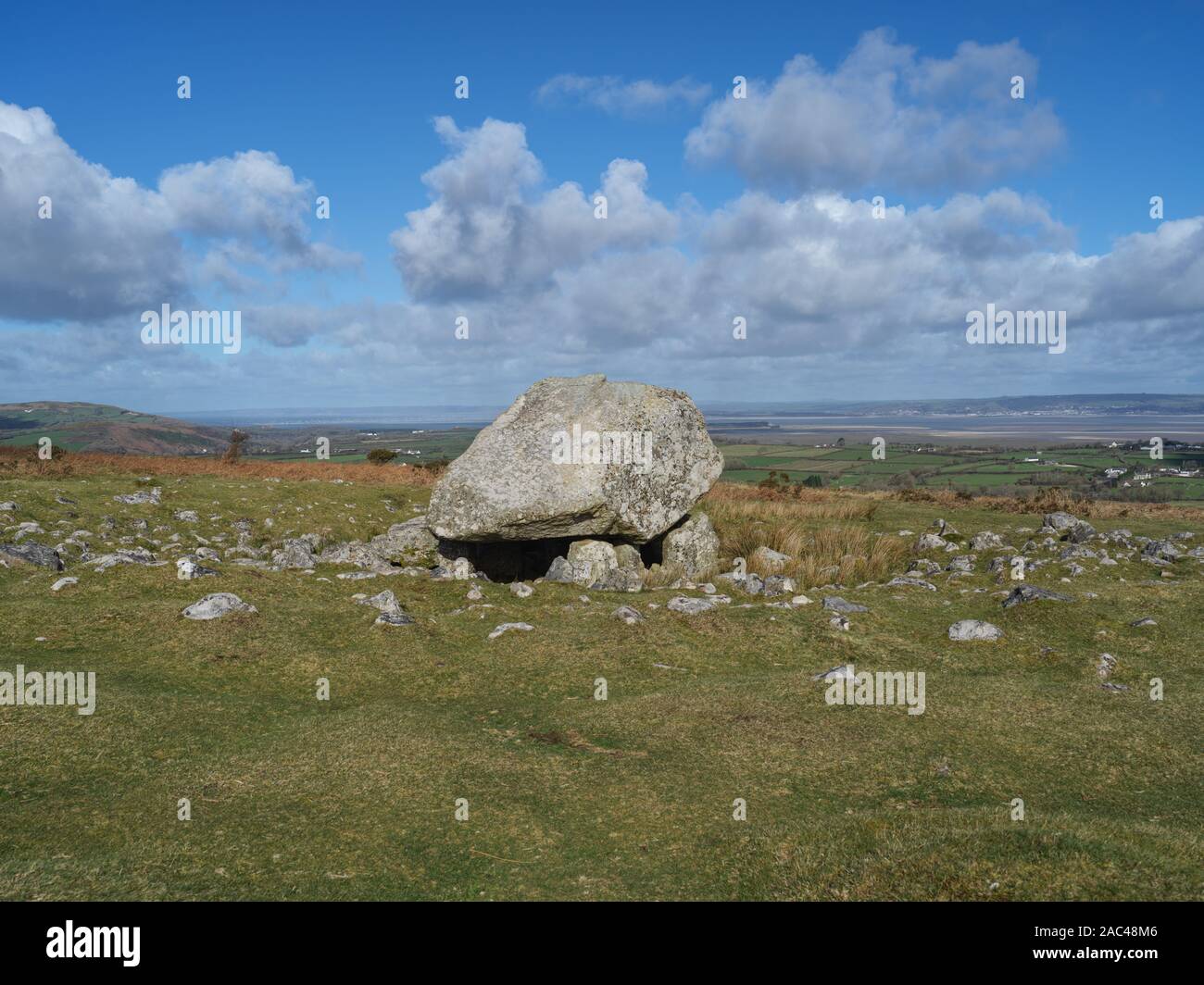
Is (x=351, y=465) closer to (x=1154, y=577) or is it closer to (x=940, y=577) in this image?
(x=940, y=577)

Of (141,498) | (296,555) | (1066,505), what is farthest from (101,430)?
(1066,505)

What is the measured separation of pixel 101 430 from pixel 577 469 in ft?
271

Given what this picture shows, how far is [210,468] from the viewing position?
108 ft

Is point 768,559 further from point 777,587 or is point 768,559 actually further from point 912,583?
point 912,583

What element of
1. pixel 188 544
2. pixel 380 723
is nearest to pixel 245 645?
pixel 380 723

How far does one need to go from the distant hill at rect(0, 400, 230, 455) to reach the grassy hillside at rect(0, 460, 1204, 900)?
Answer: 38144 millimetres

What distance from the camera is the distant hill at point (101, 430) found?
68062 mm

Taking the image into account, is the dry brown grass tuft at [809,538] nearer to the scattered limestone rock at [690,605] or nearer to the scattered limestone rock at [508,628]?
the scattered limestone rock at [690,605]

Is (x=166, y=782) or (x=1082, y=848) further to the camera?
(x=166, y=782)

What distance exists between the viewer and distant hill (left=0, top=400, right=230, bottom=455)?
68.1 metres

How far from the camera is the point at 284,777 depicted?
340 inches

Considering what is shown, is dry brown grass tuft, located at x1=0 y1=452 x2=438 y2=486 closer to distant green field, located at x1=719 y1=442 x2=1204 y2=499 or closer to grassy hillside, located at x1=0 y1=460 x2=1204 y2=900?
grassy hillside, located at x1=0 y1=460 x2=1204 y2=900

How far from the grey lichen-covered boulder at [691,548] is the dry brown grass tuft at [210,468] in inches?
580
